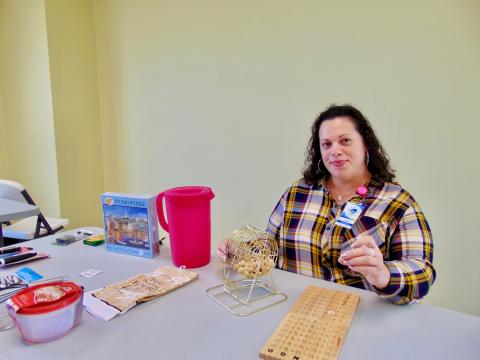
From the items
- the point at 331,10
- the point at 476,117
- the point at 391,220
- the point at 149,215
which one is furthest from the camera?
the point at 331,10

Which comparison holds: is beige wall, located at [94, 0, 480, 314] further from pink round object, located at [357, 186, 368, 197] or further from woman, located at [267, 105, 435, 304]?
pink round object, located at [357, 186, 368, 197]

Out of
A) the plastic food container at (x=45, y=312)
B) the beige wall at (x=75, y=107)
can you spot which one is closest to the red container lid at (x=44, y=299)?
the plastic food container at (x=45, y=312)

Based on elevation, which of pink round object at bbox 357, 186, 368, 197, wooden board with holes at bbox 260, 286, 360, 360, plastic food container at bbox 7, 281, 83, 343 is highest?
pink round object at bbox 357, 186, 368, 197

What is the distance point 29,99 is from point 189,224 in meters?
2.14

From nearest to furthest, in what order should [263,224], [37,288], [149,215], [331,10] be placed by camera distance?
[37,288], [149,215], [331,10], [263,224]

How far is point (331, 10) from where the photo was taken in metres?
1.72

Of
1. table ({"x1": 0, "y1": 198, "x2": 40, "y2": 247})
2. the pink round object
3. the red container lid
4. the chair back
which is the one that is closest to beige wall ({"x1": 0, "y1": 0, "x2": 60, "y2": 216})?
the chair back

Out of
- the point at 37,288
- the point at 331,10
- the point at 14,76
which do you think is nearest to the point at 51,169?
the point at 14,76

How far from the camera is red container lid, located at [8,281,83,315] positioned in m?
0.66

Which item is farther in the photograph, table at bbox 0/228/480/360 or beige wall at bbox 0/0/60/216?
beige wall at bbox 0/0/60/216

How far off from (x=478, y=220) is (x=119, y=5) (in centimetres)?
275

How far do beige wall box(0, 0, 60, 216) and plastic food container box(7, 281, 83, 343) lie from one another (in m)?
1.97

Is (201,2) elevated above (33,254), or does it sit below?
above

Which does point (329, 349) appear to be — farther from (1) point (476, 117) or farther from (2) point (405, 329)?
(1) point (476, 117)
